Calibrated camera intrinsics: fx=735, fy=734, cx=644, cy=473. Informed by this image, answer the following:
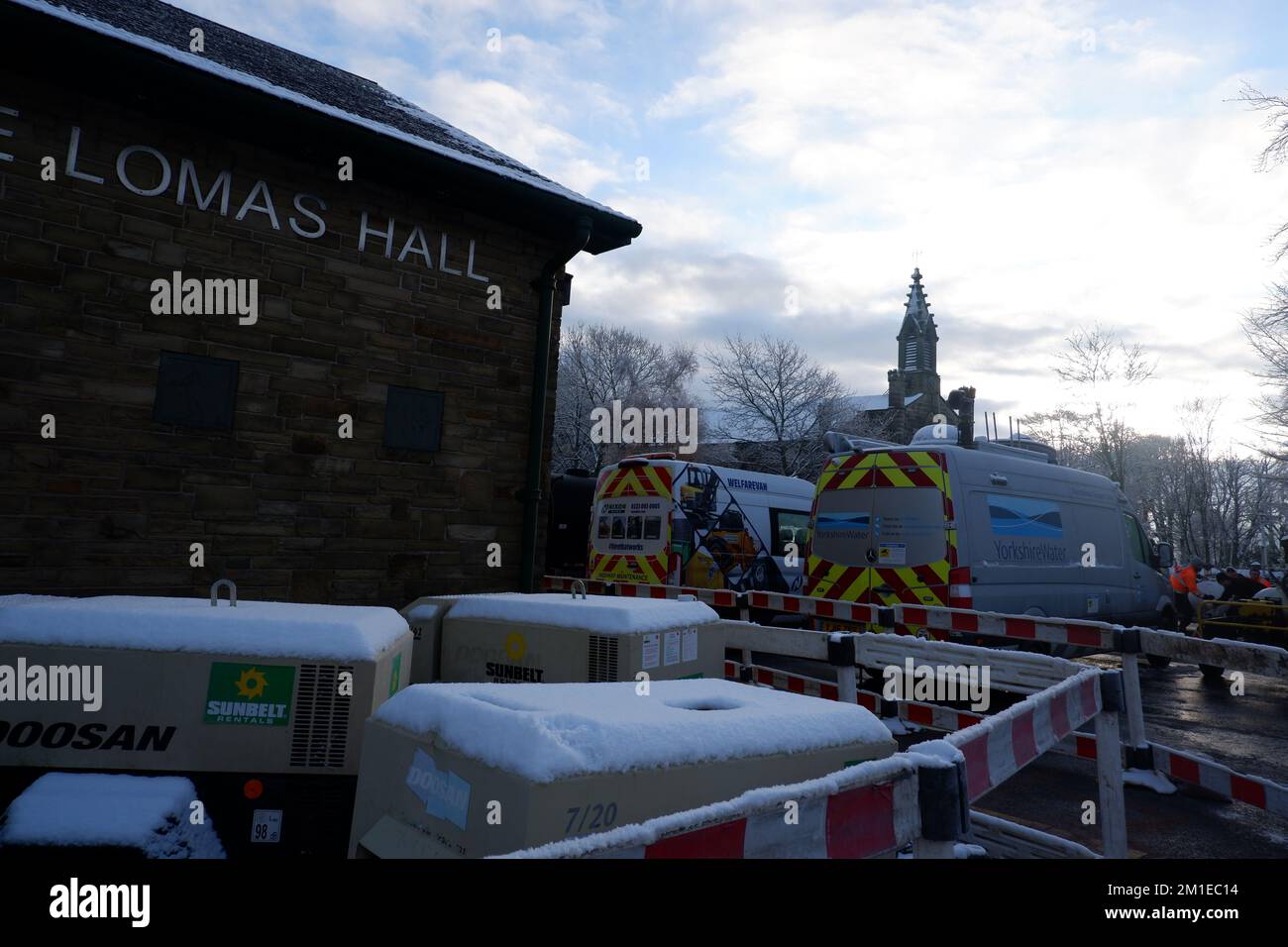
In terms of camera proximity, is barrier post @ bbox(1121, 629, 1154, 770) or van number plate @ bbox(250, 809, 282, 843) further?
barrier post @ bbox(1121, 629, 1154, 770)

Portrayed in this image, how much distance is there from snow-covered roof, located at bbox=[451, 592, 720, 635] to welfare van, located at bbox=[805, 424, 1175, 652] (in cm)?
423

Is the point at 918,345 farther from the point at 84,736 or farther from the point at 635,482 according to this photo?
the point at 84,736

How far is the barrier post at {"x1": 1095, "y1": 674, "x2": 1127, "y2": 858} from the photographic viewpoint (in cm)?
340

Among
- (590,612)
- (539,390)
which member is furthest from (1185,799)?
A: (539,390)

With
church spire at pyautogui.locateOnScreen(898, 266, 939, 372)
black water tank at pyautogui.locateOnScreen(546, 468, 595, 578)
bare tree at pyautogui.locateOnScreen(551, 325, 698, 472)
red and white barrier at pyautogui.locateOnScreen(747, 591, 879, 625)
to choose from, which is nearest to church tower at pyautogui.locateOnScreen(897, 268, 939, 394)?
church spire at pyautogui.locateOnScreen(898, 266, 939, 372)

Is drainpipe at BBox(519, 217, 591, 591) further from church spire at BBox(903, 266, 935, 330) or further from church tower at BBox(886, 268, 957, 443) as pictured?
church spire at BBox(903, 266, 935, 330)

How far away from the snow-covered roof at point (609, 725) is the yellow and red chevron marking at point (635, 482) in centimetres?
813

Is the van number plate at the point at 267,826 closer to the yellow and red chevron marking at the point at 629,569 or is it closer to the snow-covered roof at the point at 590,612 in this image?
the snow-covered roof at the point at 590,612

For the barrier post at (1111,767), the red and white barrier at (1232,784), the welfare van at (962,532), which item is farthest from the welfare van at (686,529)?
the barrier post at (1111,767)

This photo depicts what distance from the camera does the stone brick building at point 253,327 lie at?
508cm

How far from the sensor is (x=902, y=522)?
7906 mm
